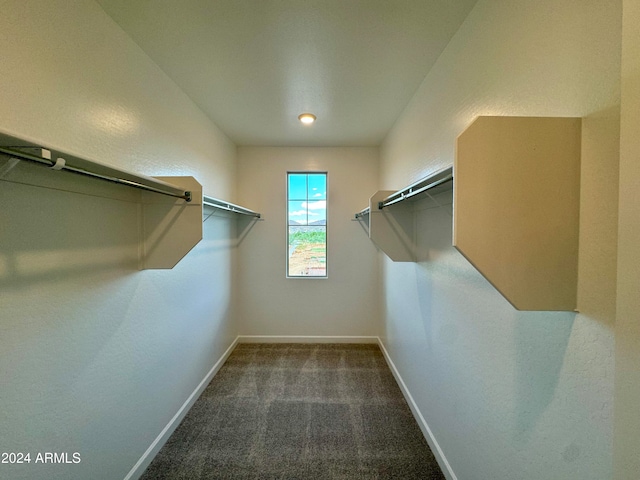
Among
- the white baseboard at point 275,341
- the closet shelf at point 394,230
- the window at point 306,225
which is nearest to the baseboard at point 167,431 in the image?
the white baseboard at point 275,341

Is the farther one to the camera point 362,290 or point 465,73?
point 362,290

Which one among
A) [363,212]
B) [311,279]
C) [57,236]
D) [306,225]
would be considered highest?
[363,212]

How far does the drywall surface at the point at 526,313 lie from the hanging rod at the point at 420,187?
26cm

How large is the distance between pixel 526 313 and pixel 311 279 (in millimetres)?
2596

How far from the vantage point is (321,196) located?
3406mm

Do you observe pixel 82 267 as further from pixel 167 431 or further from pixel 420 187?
pixel 420 187

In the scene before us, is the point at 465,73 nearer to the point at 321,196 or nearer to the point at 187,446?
the point at 321,196

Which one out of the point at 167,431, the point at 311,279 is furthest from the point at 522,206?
the point at 311,279

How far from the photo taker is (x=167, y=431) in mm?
1801

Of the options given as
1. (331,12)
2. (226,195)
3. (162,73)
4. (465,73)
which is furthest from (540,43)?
(226,195)

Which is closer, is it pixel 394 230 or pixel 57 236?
pixel 57 236

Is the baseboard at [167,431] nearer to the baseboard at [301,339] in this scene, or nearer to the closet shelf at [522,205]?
the baseboard at [301,339]

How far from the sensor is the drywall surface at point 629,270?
0.57 metres

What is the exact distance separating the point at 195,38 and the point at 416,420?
292cm
